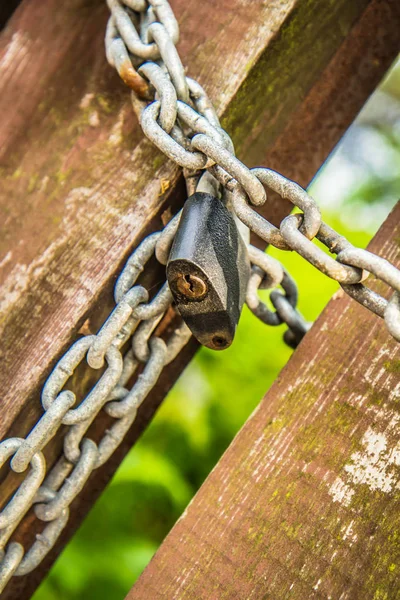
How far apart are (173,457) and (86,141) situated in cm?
112

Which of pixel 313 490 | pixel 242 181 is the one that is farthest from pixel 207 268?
pixel 313 490

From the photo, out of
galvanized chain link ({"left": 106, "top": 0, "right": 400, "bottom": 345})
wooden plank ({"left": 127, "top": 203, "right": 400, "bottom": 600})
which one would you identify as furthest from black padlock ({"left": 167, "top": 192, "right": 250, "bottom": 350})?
wooden plank ({"left": 127, "top": 203, "right": 400, "bottom": 600})

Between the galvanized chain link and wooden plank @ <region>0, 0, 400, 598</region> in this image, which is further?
wooden plank @ <region>0, 0, 400, 598</region>

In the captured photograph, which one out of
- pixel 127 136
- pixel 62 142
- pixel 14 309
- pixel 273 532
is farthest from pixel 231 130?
pixel 273 532

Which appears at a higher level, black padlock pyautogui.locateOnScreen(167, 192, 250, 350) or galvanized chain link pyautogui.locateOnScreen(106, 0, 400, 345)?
galvanized chain link pyautogui.locateOnScreen(106, 0, 400, 345)

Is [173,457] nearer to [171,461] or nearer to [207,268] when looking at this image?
[171,461]

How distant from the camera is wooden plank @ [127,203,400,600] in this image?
84cm

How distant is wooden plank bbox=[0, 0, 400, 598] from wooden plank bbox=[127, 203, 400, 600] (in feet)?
0.94

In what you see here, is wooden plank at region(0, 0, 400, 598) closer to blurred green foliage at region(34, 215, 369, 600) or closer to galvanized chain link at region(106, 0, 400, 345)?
galvanized chain link at region(106, 0, 400, 345)

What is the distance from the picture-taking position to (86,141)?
108cm

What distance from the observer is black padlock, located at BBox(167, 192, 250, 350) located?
87 cm

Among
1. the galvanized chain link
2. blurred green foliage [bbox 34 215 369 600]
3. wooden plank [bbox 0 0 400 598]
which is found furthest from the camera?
blurred green foliage [bbox 34 215 369 600]

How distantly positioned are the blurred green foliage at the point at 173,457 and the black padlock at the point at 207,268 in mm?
1016

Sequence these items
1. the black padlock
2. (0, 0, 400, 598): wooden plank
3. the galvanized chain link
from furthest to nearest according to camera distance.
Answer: (0, 0, 400, 598): wooden plank, the black padlock, the galvanized chain link
